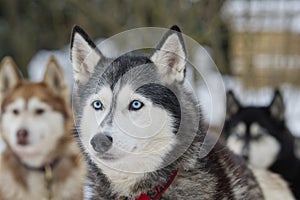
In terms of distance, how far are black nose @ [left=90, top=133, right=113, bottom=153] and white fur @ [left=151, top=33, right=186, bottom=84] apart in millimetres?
454

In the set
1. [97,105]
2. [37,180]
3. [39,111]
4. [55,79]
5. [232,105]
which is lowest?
[37,180]

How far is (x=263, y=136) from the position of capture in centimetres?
548

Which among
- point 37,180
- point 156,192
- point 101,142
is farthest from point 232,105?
point 101,142

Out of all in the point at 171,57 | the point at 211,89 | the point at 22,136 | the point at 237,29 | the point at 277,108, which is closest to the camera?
the point at 171,57

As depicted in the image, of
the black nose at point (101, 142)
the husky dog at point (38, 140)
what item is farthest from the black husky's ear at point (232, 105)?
the black nose at point (101, 142)

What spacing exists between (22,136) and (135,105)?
7.68 ft

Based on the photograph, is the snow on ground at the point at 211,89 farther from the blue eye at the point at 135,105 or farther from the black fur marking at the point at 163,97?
the blue eye at the point at 135,105

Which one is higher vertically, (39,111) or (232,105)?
(39,111)

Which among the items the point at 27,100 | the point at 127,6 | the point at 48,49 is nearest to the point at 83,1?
the point at 127,6

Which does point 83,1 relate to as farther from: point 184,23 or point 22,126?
point 22,126

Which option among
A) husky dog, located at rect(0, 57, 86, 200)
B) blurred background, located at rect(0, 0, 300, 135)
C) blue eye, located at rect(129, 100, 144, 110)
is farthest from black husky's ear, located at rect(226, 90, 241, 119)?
blue eye, located at rect(129, 100, 144, 110)

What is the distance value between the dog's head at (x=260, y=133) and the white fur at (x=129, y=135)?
256 centimetres

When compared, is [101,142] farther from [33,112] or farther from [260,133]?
[260,133]

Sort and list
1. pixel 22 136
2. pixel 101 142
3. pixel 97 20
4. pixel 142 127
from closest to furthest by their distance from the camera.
→ pixel 101 142, pixel 142 127, pixel 22 136, pixel 97 20
